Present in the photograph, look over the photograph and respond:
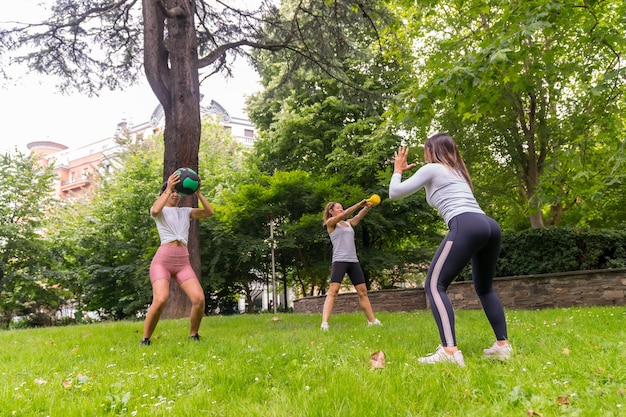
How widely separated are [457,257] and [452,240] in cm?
14

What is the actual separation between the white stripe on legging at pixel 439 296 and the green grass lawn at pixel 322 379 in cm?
28

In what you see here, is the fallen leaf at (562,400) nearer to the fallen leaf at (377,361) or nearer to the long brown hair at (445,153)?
the fallen leaf at (377,361)

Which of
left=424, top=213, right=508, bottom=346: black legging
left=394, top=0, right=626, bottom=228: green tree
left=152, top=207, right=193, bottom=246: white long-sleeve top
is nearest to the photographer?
left=424, top=213, right=508, bottom=346: black legging

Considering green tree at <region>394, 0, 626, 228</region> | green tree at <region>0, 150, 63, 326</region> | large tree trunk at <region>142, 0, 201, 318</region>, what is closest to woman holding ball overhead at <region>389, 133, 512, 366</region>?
green tree at <region>394, 0, 626, 228</region>

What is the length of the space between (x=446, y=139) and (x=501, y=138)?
12810mm

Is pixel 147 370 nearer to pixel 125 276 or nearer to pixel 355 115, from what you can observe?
pixel 355 115

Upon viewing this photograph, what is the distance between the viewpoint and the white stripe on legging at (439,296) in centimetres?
373

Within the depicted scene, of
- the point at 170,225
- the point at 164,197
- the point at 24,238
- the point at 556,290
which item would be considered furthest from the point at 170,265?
the point at 24,238

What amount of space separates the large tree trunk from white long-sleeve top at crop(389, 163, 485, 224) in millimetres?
7093

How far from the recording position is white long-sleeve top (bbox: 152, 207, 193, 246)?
5973 millimetres

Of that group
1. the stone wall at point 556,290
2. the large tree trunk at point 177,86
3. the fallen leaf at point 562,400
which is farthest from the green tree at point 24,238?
the fallen leaf at point 562,400

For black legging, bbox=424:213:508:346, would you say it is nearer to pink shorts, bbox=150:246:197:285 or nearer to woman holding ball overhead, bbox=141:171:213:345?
woman holding ball overhead, bbox=141:171:213:345

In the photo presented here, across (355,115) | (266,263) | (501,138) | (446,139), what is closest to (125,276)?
(266,263)

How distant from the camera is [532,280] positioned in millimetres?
10727
